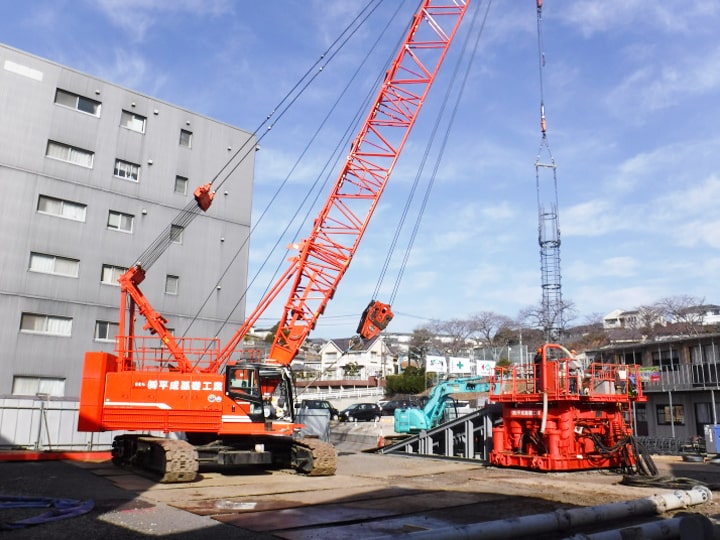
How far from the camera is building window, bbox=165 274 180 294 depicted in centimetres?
3438

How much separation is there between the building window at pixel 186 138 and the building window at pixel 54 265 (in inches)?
380

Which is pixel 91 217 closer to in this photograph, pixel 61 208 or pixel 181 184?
pixel 61 208

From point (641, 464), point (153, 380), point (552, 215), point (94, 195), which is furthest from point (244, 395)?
point (552, 215)

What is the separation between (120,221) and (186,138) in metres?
6.75

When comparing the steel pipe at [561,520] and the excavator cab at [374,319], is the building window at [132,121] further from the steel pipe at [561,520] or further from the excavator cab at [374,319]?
the steel pipe at [561,520]

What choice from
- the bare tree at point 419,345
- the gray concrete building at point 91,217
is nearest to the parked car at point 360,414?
the gray concrete building at point 91,217

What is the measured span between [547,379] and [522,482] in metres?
3.95

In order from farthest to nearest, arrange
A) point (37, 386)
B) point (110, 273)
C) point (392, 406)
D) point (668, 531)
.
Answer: point (392, 406)
point (110, 273)
point (37, 386)
point (668, 531)

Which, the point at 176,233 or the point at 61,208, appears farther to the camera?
the point at 176,233

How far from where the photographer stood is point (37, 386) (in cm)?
2920

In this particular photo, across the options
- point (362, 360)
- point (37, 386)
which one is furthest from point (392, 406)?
point (362, 360)

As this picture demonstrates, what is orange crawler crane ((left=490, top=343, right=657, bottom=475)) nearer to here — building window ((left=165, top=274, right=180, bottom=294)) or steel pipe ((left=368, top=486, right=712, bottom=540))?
steel pipe ((left=368, top=486, right=712, bottom=540))

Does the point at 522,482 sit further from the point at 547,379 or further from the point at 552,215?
the point at 552,215

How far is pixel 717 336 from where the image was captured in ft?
115
